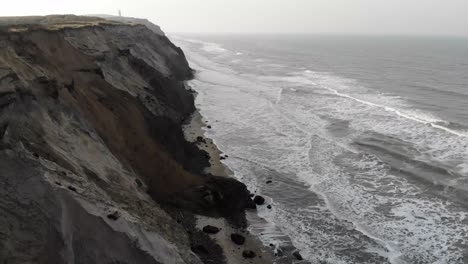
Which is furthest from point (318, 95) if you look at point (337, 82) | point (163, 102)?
point (163, 102)

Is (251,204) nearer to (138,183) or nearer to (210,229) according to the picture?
(210,229)

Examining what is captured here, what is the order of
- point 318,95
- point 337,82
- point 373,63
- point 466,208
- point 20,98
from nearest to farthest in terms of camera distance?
1. point 20,98
2. point 466,208
3. point 318,95
4. point 337,82
5. point 373,63

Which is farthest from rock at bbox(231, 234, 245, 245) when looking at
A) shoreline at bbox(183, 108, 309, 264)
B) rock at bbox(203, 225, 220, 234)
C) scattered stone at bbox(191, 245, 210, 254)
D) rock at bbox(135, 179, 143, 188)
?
rock at bbox(135, 179, 143, 188)

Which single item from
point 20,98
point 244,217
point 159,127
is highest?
point 20,98

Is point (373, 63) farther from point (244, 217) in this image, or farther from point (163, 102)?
point (244, 217)

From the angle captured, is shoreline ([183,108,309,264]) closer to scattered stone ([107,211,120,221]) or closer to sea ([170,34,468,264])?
sea ([170,34,468,264])

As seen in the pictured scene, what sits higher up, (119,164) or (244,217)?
(119,164)

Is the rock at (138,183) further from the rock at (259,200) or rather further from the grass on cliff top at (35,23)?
the grass on cliff top at (35,23)
